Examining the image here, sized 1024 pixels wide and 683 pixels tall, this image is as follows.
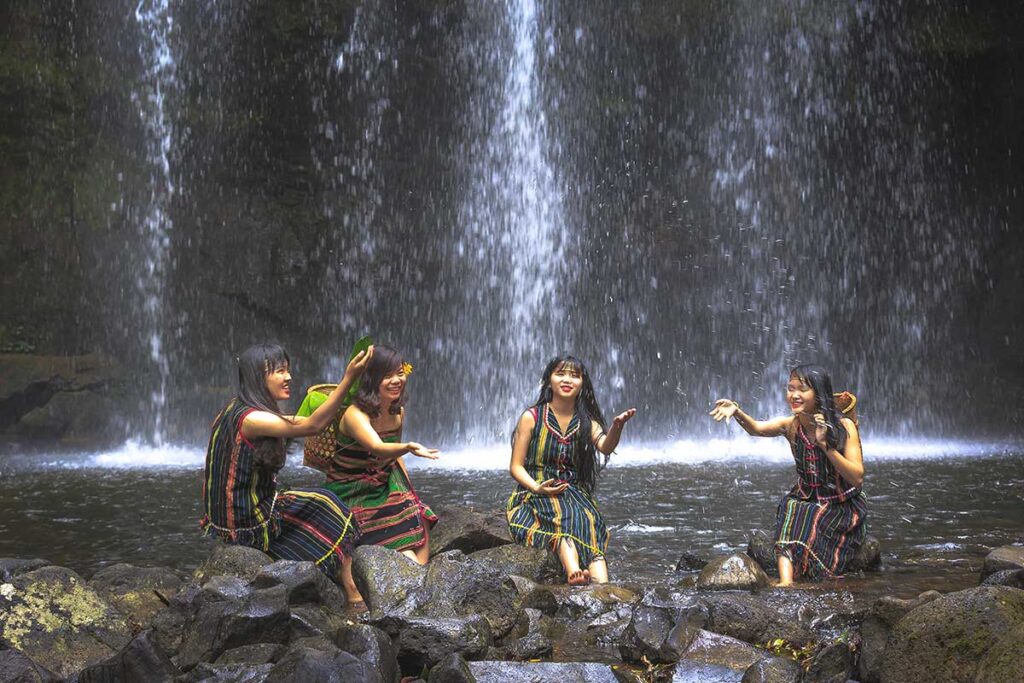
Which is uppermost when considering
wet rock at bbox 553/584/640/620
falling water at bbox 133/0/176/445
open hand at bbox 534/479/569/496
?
falling water at bbox 133/0/176/445

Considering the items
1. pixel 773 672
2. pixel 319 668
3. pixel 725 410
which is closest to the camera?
pixel 319 668

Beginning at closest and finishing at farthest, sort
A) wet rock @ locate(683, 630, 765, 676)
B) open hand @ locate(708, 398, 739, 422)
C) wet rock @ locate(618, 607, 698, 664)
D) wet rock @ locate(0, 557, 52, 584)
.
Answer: wet rock @ locate(683, 630, 765, 676) → wet rock @ locate(618, 607, 698, 664) → wet rock @ locate(0, 557, 52, 584) → open hand @ locate(708, 398, 739, 422)

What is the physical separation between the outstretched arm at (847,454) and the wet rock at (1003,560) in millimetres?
711

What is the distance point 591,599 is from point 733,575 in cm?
77

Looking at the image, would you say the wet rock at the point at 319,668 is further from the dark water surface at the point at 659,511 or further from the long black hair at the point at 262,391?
the dark water surface at the point at 659,511

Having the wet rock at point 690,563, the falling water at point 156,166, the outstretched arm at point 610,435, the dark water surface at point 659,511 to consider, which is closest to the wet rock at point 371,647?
the outstretched arm at point 610,435

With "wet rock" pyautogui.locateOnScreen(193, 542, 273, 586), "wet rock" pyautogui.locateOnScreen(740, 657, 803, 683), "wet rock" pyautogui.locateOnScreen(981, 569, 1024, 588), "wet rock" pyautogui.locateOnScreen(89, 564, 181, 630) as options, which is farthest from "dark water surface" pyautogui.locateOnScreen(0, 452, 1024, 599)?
"wet rock" pyautogui.locateOnScreen(740, 657, 803, 683)

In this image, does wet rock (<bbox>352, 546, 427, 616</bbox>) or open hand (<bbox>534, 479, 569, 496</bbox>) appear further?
open hand (<bbox>534, 479, 569, 496</bbox>)

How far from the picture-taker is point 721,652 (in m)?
3.45

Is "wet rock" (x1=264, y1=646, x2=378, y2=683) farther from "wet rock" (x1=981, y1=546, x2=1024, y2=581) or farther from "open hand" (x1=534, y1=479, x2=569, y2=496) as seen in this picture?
"wet rock" (x1=981, y1=546, x2=1024, y2=581)

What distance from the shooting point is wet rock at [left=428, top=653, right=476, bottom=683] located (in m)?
3.04

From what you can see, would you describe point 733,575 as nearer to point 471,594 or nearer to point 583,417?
point 583,417

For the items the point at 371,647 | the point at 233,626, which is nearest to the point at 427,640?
the point at 371,647

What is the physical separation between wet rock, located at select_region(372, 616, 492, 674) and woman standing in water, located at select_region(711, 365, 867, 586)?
1980 mm
